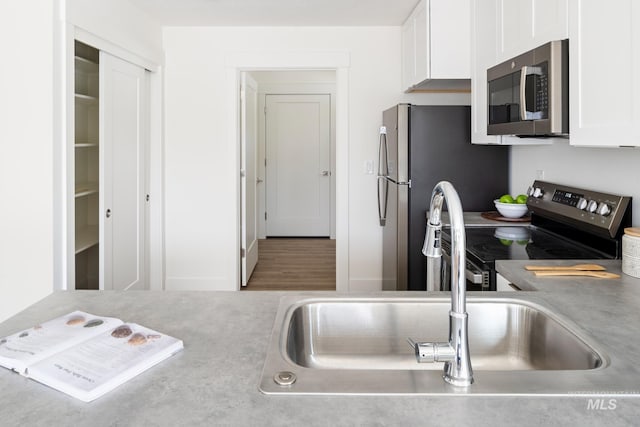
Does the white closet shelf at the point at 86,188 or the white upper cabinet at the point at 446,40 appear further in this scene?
the white closet shelf at the point at 86,188

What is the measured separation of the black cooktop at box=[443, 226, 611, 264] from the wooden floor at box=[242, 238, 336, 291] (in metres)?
2.15

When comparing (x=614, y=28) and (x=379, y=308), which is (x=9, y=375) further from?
(x=614, y=28)

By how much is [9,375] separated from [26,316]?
1.22 feet

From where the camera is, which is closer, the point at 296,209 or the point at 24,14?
the point at 24,14

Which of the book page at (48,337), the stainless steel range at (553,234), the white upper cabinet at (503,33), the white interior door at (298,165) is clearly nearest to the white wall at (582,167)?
the stainless steel range at (553,234)

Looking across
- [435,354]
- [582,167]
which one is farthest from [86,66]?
[435,354]

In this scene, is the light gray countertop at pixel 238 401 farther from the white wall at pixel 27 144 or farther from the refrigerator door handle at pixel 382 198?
the refrigerator door handle at pixel 382 198

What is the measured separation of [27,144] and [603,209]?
9.01ft

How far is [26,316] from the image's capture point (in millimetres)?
1215

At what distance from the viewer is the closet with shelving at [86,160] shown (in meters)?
3.58

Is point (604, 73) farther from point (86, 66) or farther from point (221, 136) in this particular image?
point (86, 66)

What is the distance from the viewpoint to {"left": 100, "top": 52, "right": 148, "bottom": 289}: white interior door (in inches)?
121

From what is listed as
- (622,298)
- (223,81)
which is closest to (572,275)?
(622,298)

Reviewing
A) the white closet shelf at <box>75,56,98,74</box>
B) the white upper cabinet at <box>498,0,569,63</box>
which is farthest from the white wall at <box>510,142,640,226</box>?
the white closet shelf at <box>75,56,98,74</box>
